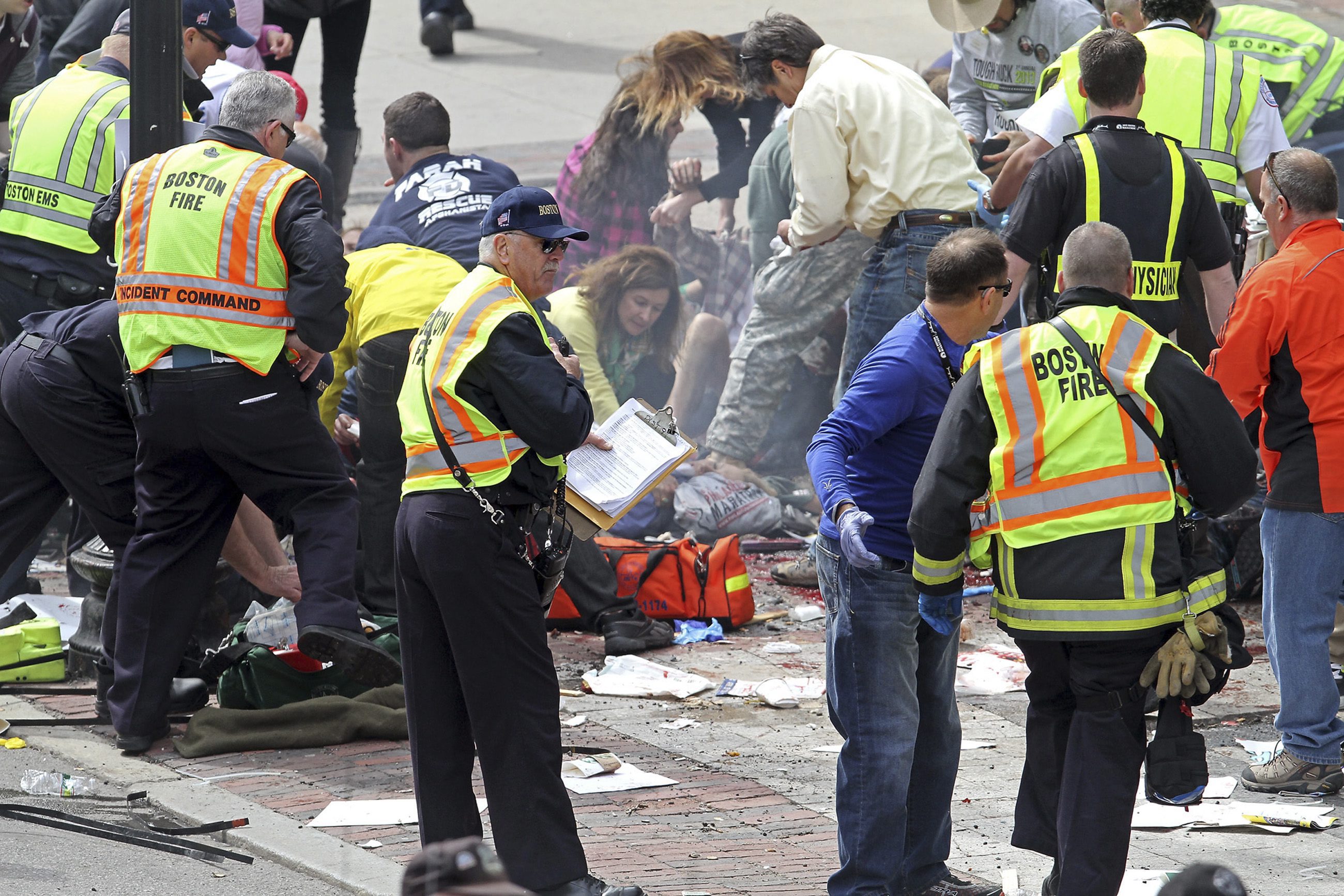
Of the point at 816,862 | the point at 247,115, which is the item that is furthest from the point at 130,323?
the point at 816,862

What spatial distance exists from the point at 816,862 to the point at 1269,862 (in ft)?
4.50

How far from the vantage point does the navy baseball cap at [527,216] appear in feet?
14.3

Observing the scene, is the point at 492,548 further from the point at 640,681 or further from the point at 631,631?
the point at 631,631

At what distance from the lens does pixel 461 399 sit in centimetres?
424

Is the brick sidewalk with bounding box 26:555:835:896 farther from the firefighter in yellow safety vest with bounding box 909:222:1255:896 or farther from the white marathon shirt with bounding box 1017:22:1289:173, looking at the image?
the white marathon shirt with bounding box 1017:22:1289:173

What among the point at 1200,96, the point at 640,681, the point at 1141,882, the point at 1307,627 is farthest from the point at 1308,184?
the point at 640,681

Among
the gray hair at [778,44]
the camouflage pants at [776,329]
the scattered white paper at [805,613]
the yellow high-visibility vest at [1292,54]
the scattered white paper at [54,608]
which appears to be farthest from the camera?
the camouflage pants at [776,329]

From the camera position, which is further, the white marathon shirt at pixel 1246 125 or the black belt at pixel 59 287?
the black belt at pixel 59 287

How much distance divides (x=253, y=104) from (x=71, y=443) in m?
1.47

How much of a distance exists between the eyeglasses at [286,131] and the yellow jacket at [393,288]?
83 centimetres

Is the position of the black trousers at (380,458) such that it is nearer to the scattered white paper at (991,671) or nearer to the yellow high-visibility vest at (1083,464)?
the scattered white paper at (991,671)

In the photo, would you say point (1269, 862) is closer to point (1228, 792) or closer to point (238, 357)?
point (1228, 792)

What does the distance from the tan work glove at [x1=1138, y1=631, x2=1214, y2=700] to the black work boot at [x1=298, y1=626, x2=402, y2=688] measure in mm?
2862

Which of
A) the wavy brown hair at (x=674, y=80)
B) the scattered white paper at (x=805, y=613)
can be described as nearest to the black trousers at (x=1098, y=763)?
the scattered white paper at (x=805, y=613)
